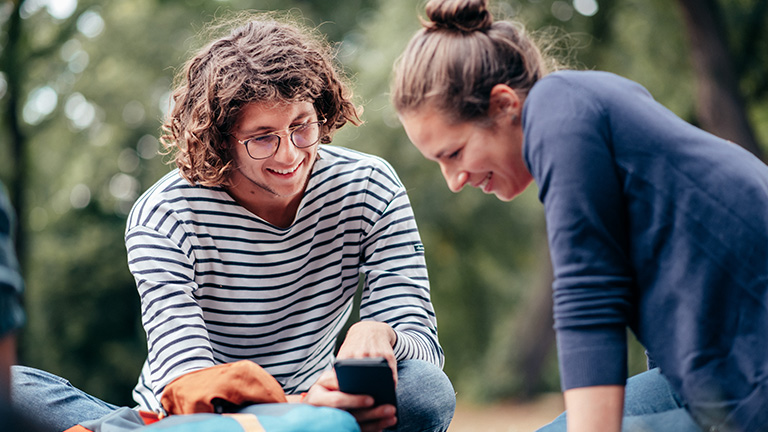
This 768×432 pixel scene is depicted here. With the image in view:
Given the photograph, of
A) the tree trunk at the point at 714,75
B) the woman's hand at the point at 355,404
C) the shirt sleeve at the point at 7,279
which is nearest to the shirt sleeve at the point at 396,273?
Result: the woman's hand at the point at 355,404

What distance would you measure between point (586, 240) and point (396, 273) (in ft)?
2.56

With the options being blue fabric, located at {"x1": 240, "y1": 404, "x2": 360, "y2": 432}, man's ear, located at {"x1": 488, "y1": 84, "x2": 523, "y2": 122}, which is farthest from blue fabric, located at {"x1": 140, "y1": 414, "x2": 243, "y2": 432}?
man's ear, located at {"x1": 488, "y1": 84, "x2": 523, "y2": 122}

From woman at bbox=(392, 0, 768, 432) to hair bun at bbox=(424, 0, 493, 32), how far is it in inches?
11.1

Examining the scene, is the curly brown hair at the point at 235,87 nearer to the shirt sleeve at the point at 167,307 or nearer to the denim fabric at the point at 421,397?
the shirt sleeve at the point at 167,307

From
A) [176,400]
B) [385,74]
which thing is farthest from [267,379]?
[385,74]

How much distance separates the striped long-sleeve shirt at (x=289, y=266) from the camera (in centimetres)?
189

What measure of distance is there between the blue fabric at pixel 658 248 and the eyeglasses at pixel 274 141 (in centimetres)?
77

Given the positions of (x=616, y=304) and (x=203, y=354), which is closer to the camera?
(x=616, y=304)

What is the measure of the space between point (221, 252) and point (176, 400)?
56 cm

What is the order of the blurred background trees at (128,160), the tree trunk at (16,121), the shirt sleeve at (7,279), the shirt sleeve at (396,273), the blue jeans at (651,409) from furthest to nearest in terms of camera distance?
the tree trunk at (16,121)
the blurred background trees at (128,160)
the shirt sleeve at (396,273)
the blue jeans at (651,409)
the shirt sleeve at (7,279)

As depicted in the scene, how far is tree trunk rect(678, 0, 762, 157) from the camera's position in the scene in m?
6.18

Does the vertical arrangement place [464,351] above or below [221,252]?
below

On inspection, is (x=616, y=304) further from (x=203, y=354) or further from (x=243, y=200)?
(x=243, y=200)

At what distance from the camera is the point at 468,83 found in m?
1.59
